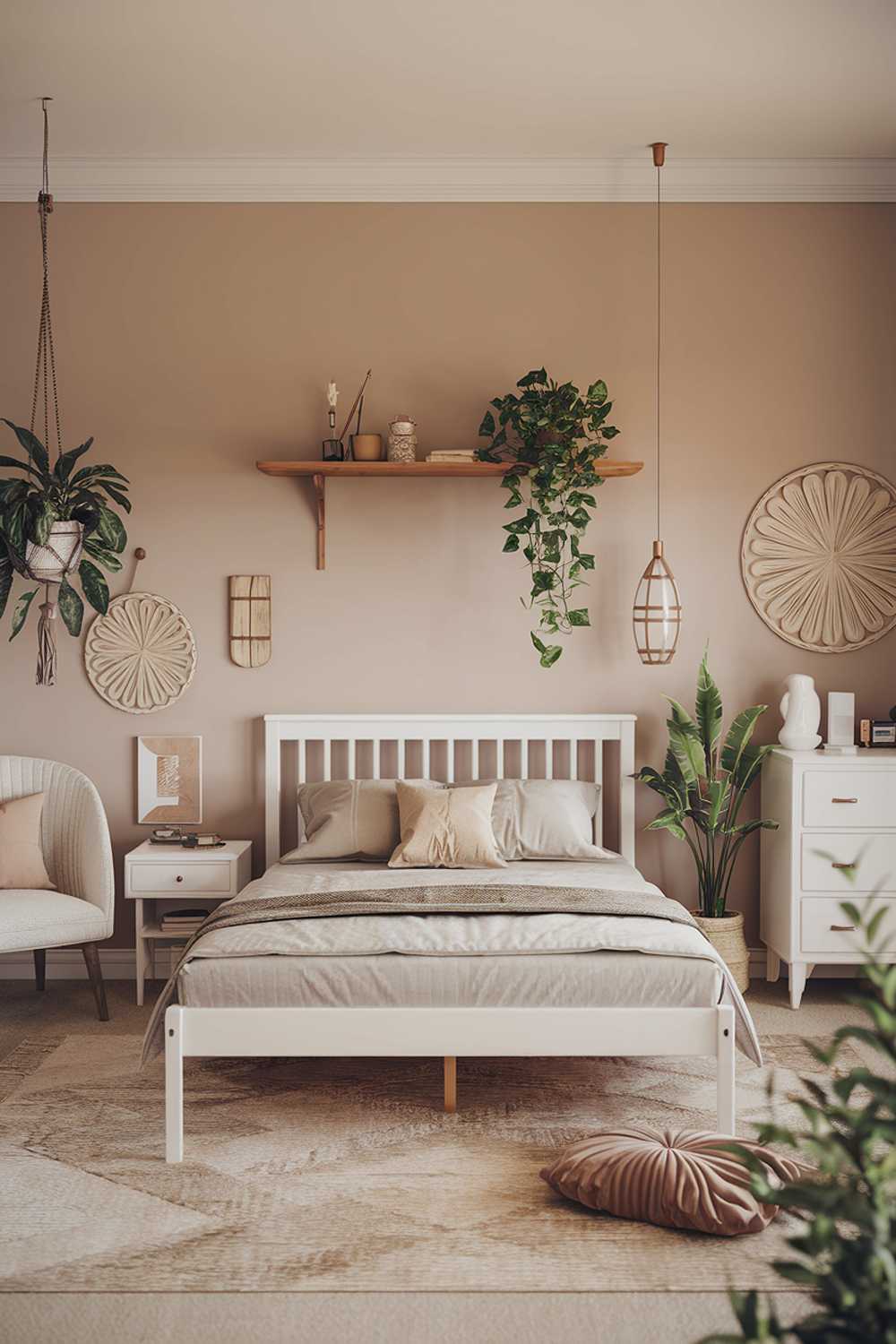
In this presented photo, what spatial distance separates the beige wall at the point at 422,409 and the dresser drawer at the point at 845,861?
20.4 inches

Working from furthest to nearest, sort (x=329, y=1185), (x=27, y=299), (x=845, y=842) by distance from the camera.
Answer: (x=27, y=299), (x=845, y=842), (x=329, y=1185)

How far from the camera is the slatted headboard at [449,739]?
4625 millimetres

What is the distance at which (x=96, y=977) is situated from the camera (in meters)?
4.17

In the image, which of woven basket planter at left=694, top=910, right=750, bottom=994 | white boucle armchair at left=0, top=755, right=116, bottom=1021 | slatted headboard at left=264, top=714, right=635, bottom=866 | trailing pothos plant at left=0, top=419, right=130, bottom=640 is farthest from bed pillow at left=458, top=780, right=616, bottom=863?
trailing pothos plant at left=0, top=419, right=130, bottom=640

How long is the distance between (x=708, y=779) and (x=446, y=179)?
8.38ft

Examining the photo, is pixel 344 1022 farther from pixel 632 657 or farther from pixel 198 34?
pixel 198 34

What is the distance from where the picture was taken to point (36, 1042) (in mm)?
3957

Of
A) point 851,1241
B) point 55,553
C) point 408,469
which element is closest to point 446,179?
point 408,469

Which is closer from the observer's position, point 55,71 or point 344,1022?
point 344,1022

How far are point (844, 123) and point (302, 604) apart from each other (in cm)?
270

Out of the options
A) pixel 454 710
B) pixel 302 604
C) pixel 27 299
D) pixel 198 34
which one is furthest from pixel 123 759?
pixel 198 34

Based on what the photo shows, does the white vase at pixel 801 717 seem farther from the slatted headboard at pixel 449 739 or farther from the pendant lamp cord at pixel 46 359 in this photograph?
the pendant lamp cord at pixel 46 359

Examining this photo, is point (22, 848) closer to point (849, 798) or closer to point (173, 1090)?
point (173, 1090)

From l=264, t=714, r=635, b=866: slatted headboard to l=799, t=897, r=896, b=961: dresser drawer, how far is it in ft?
2.33
